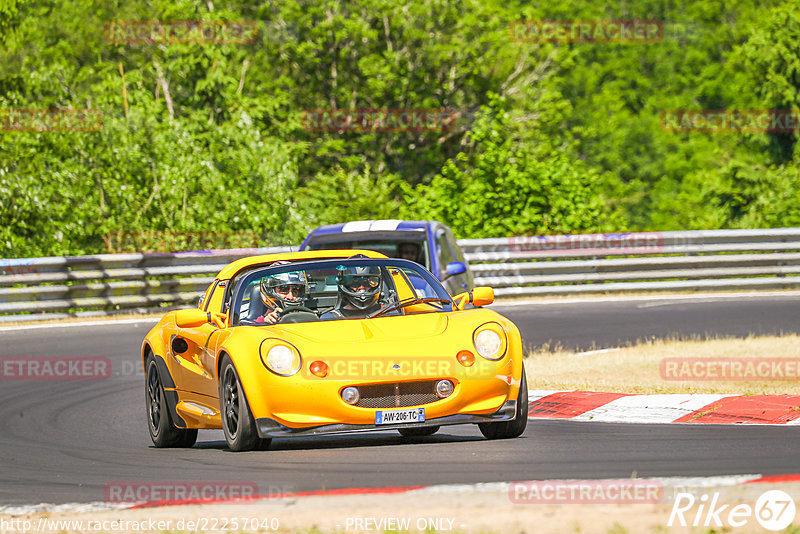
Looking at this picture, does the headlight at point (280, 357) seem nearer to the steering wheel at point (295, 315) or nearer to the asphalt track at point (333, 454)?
the asphalt track at point (333, 454)

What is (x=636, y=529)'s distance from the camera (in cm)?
524

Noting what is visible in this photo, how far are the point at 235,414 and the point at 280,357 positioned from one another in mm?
554

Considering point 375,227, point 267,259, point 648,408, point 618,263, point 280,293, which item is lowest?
point 618,263

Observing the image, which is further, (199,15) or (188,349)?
(199,15)

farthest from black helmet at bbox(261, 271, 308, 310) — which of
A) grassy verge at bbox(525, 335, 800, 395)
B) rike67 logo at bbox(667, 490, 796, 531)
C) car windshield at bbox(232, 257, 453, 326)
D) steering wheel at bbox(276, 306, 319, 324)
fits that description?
rike67 logo at bbox(667, 490, 796, 531)

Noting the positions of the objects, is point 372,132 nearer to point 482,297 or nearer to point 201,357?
point 482,297

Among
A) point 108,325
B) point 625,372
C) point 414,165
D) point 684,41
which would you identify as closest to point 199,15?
point 414,165

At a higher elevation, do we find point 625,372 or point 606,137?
point 625,372

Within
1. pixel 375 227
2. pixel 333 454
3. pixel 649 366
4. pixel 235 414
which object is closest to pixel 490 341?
pixel 333 454

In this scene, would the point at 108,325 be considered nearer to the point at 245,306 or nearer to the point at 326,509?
the point at 245,306

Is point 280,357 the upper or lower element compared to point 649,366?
upper

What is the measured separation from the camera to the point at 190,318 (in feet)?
28.6

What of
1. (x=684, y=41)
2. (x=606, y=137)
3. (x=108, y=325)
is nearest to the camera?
(x=108, y=325)

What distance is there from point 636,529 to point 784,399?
4.84 m
